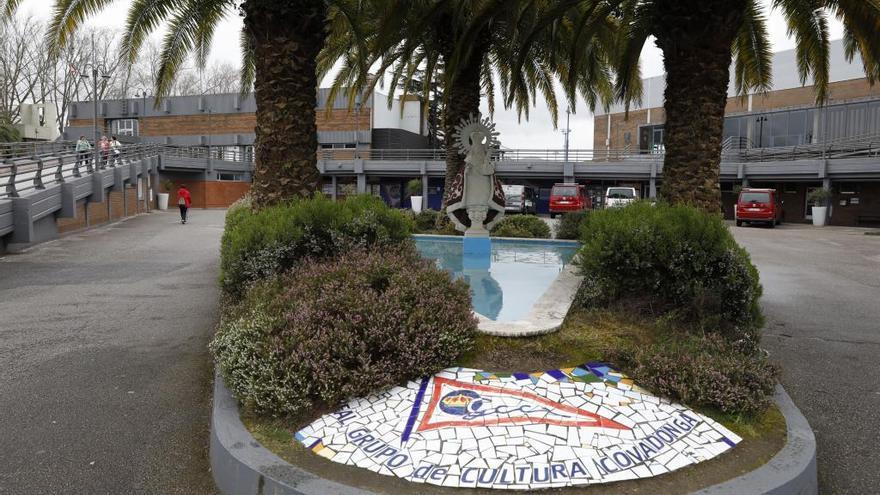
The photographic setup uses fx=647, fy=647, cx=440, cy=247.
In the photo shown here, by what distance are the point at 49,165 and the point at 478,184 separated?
66.0 ft

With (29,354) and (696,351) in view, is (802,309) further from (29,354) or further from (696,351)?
(29,354)

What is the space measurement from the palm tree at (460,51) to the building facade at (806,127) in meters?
15.3

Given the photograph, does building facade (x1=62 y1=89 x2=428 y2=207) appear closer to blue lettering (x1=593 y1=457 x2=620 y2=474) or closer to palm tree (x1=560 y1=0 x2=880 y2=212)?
palm tree (x1=560 y1=0 x2=880 y2=212)

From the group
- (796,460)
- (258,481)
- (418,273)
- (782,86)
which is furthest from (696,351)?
(782,86)

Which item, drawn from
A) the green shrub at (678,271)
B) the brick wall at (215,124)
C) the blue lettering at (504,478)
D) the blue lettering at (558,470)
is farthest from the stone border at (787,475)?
the brick wall at (215,124)

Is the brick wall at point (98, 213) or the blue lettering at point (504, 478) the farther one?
the brick wall at point (98, 213)

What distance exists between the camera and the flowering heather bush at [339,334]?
162 inches

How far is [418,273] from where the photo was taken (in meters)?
5.54

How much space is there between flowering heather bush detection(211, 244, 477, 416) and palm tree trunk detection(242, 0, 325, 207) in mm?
2749

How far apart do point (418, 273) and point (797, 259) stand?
13560mm

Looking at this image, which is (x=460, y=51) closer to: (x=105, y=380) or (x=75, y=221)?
(x=105, y=380)

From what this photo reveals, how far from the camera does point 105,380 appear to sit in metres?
5.79

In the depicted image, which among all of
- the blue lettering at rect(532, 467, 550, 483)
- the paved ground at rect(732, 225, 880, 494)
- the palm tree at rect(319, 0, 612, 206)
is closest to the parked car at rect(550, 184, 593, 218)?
the palm tree at rect(319, 0, 612, 206)

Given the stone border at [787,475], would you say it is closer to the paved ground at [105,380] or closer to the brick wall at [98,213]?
the paved ground at [105,380]
